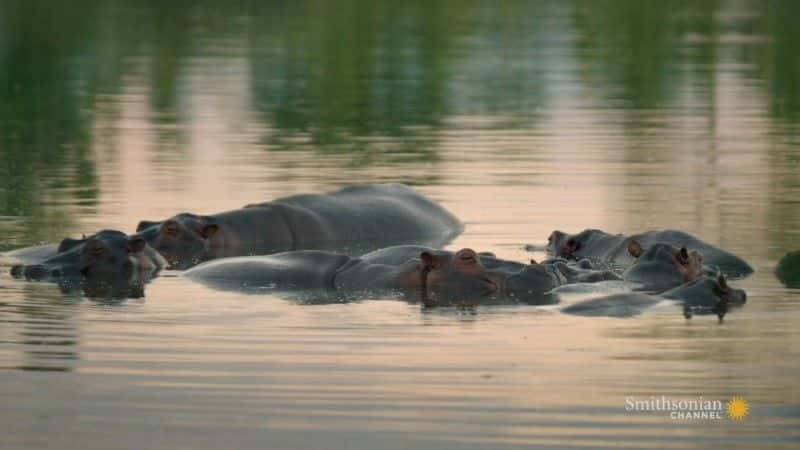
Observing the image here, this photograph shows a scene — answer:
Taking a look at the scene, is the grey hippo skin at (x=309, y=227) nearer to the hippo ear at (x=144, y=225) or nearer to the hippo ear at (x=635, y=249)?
the hippo ear at (x=144, y=225)

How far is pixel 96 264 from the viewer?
14312 millimetres

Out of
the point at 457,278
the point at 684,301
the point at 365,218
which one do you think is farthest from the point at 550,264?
the point at 365,218

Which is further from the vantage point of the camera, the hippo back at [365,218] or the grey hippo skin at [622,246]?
the hippo back at [365,218]

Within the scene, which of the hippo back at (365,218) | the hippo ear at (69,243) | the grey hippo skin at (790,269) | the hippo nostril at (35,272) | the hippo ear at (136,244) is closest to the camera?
the grey hippo skin at (790,269)

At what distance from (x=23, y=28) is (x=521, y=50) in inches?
551

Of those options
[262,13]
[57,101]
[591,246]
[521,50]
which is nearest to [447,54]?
[521,50]

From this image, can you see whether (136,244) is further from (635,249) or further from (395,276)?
(635,249)

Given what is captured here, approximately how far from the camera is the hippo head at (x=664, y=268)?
13.3m

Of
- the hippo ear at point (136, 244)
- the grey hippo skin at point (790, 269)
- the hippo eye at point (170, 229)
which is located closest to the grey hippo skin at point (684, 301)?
the grey hippo skin at point (790, 269)

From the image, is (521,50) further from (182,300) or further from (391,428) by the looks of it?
(391,428)

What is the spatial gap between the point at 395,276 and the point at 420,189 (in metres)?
6.05

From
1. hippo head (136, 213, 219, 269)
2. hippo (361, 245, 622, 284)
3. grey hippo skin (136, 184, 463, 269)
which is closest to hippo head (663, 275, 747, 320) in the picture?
hippo (361, 245, 622, 284)

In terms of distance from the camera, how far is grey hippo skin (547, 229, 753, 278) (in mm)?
14266

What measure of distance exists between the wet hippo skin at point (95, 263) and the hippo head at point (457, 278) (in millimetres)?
1955
